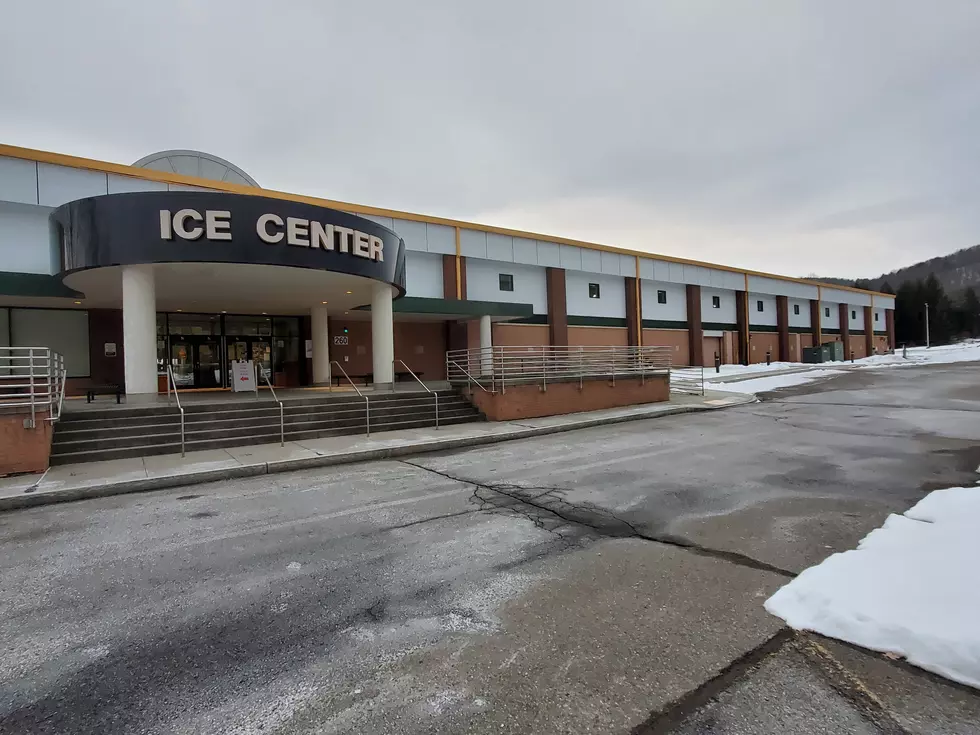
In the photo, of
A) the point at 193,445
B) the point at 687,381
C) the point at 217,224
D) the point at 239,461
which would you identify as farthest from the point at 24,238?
the point at 687,381

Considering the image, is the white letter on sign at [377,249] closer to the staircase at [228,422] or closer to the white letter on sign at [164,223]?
the staircase at [228,422]

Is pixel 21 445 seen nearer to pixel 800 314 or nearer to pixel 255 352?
pixel 255 352

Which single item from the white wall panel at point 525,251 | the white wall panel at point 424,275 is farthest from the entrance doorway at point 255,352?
the white wall panel at point 525,251

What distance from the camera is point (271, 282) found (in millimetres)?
14609

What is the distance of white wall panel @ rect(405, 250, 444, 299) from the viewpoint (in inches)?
920

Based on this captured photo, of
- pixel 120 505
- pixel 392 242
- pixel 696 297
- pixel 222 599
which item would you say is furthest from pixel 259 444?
pixel 696 297

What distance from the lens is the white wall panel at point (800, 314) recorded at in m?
46.3

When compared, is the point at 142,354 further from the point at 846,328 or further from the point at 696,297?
the point at 846,328

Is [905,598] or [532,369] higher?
[532,369]

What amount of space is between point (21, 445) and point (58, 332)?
35.4ft

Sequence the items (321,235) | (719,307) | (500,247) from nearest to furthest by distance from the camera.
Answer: (321,235), (500,247), (719,307)

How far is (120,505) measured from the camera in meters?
7.39

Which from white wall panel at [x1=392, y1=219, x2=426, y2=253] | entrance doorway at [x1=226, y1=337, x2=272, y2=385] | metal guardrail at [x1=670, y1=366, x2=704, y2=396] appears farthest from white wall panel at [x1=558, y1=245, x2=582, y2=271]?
entrance doorway at [x1=226, y1=337, x2=272, y2=385]

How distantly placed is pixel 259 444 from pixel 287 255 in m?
4.49
